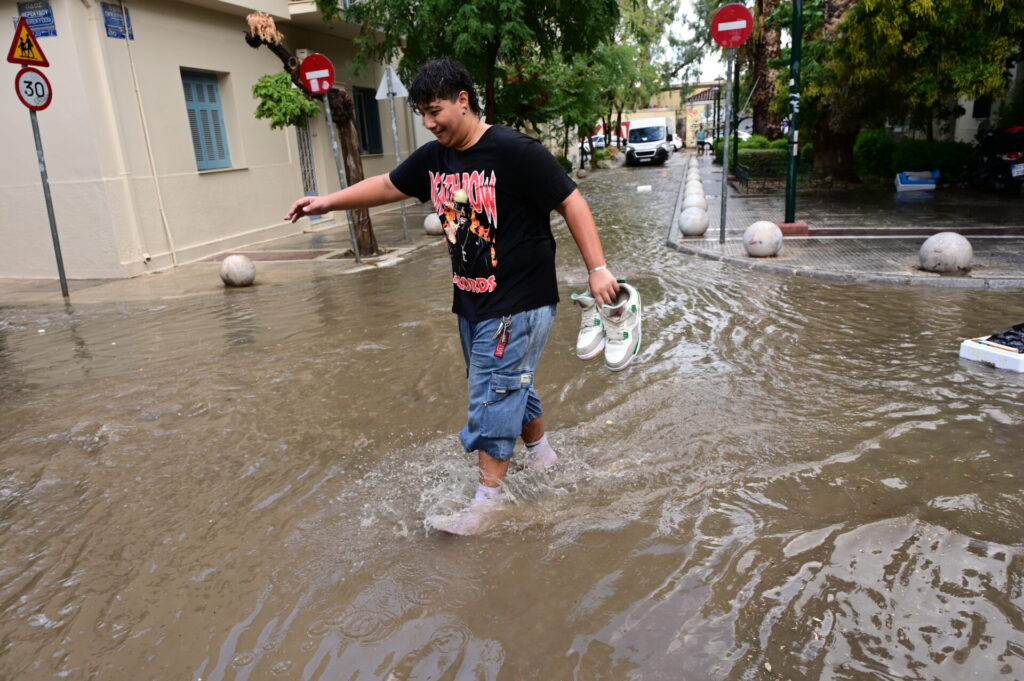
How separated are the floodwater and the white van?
31.0 metres

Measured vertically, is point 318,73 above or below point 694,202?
above

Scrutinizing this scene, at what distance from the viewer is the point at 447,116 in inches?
116

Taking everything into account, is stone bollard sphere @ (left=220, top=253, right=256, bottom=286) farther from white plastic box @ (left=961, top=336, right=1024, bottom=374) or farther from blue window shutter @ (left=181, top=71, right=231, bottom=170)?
white plastic box @ (left=961, top=336, right=1024, bottom=374)

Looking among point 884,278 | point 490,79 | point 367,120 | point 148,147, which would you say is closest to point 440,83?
point 884,278

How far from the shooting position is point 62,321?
27.3 ft

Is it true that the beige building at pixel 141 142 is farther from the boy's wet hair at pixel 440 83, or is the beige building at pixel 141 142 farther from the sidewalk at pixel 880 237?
the boy's wet hair at pixel 440 83

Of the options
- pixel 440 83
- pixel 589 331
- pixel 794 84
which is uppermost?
pixel 794 84

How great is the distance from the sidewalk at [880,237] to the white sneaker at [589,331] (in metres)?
5.87

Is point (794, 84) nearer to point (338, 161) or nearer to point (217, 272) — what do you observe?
point (338, 161)

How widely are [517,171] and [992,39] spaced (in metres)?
11.4

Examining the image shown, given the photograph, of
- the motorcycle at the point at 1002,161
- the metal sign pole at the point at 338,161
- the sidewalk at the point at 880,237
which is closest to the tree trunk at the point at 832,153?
the sidewalk at the point at 880,237

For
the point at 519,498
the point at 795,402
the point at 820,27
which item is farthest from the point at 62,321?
the point at 820,27

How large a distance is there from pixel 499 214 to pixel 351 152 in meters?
9.55

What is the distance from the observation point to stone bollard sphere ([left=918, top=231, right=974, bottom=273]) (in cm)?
789
